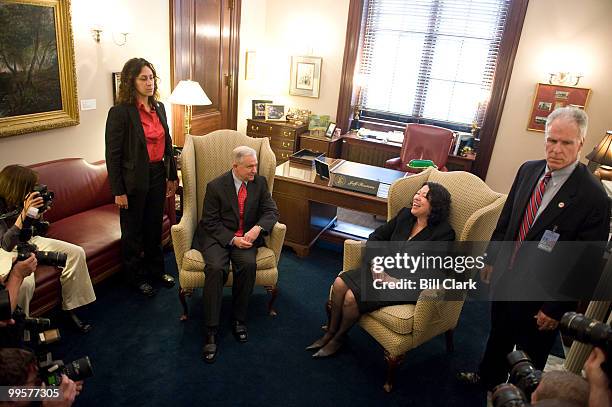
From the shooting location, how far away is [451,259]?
8.19 ft

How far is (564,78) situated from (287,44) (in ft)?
11.5

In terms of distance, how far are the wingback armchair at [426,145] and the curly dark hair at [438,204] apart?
2.22 meters

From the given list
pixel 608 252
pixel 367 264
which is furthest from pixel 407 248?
pixel 608 252

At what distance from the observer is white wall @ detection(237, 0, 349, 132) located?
18.4 feet

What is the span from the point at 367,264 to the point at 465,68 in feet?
12.7

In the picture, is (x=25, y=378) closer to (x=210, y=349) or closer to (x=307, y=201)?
(x=210, y=349)

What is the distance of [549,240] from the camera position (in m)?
1.86

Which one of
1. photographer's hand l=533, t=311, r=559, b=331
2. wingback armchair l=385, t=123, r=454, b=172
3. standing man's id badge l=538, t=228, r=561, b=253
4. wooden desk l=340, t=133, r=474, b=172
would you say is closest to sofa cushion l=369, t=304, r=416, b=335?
photographer's hand l=533, t=311, r=559, b=331

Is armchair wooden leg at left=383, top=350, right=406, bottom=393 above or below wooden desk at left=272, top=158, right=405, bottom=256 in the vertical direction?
below

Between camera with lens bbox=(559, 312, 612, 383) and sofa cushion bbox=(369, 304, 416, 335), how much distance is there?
97cm

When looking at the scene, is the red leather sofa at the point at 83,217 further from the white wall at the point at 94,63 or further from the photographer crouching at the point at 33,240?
the white wall at the point at 94,63

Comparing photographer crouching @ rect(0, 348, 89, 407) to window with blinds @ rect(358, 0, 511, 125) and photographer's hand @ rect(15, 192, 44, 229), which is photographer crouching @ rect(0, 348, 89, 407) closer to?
photographer's hand @ rect(15, 192, 44, 229)

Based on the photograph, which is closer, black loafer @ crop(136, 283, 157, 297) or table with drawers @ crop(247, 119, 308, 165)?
black loafer @ crop(136, 283, 157, 297)

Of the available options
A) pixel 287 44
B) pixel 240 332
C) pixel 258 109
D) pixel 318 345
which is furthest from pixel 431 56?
pixel 240 332
